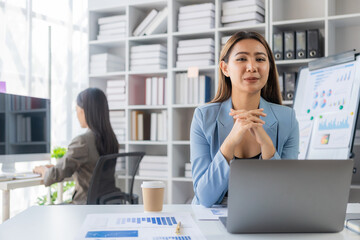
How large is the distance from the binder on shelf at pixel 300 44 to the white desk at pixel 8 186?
2.15 m

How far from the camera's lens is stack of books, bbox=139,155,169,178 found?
3912mm

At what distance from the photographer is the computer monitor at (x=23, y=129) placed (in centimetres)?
271

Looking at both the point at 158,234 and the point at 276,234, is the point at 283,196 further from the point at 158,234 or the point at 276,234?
the point at 158,234

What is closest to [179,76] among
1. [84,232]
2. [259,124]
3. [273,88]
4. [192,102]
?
[192,102]

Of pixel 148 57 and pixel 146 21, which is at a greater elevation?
pixel 146 21

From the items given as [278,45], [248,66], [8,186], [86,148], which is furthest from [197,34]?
[248,66]

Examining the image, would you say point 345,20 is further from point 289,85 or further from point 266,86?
point 266,86

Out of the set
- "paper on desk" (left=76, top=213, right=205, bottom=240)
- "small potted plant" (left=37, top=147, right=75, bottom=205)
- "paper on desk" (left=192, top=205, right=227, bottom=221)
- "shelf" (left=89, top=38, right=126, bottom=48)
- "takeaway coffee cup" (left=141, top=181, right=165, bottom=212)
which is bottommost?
"small potted plant" (left=37, top=147, right=75, bottom=205)

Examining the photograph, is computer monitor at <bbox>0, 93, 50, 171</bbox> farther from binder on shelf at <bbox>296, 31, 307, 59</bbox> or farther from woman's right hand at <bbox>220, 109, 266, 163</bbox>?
binder on shelf at <bbox>296, 31, 307, 59</bbox>

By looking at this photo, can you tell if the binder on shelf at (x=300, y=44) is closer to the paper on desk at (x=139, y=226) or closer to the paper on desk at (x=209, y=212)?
the paper on desk at (x=209, y=212)

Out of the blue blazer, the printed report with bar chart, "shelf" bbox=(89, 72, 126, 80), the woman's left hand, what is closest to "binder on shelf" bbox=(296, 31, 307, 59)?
the printed report with bar chart

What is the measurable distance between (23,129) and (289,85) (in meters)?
2.04

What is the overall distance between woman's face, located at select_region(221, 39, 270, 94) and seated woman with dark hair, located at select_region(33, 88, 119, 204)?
1.44 meters

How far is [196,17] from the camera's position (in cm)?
377
